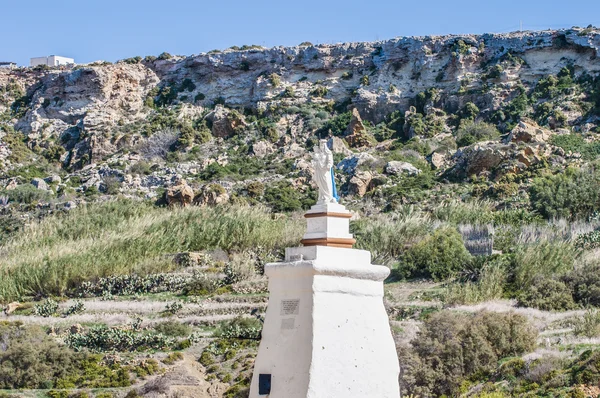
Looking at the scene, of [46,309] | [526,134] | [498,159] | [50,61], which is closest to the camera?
[46,309]

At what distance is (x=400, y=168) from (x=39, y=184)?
1915 centimetres

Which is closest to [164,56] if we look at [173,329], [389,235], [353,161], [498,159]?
[353,161]

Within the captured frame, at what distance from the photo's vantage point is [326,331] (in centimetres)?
912

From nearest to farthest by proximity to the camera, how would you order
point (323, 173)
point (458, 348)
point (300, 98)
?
point (323, 173), point (458, 348), point (300, 98)

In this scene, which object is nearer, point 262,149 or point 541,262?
point 541,262

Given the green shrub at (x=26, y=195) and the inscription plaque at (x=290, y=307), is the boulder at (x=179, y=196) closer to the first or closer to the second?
the green shrub at (x=26, y=195)

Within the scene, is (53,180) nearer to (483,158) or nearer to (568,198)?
(483,158)

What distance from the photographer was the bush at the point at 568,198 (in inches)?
1388

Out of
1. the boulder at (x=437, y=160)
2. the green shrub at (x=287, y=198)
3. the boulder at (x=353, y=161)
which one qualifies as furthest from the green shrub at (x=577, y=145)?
the green shrub at (x=287, y=198)

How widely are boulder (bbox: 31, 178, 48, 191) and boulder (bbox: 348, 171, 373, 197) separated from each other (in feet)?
55.6

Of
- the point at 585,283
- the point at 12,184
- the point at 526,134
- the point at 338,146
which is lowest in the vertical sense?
the point at 585,283

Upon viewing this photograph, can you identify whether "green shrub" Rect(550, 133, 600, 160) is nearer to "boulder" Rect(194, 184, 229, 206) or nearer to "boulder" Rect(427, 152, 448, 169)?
"boulder" Rect(427, 152, 448, 169)

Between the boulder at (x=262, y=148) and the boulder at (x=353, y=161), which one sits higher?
the boulder at (x=262, y=148)

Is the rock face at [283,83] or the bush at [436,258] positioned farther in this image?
the rock face at [283,83]
